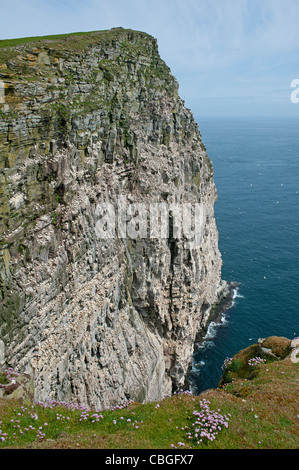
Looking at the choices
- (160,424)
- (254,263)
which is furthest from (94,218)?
(254,263)

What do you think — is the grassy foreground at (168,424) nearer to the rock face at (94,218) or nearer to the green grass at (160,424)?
the green grass at (160,424)

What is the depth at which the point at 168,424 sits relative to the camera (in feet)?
57.8

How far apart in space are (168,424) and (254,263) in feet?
251

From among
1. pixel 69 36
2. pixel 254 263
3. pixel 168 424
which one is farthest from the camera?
pixel 254 263

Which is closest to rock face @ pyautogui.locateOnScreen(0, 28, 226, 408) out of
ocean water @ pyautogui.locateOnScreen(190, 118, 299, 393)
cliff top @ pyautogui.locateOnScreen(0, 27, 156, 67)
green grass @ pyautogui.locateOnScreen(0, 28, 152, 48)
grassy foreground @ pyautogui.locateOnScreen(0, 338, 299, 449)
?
cliff top @ pyautogui.locateOnScreen(0, 27, 156, 67)

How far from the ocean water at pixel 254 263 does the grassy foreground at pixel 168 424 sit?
3820cm

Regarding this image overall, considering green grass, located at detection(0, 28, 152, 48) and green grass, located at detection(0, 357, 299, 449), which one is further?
green grass, located at detection(0, 28, 152, 48)

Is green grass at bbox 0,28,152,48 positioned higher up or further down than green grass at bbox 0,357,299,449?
higher up

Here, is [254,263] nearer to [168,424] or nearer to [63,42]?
[63,42]

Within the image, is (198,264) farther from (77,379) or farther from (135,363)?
(77,379)

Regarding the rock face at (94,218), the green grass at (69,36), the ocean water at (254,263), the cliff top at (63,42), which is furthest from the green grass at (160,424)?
the ocean water at (254,263)

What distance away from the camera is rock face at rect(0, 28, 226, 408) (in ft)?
88.2

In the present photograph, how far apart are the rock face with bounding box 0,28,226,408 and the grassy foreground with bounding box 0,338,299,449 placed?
9157 mm

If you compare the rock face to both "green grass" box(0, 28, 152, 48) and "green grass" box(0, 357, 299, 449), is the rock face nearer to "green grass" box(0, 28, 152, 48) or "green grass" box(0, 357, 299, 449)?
"green grass" box(0, 28, 152, 48)
